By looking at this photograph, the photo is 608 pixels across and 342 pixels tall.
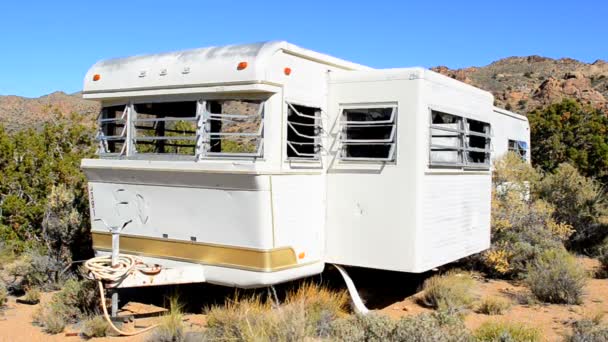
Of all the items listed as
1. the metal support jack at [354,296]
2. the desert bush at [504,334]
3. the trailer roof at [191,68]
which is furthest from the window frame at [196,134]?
the desert bush at [504,334]

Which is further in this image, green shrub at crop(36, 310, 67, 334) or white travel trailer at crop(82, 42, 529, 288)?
green shrub at crop(36, 310, 67, 334)

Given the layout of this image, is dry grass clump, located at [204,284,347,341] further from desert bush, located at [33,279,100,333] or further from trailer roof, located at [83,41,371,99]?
trailer roof, located at [83,41,371,99]

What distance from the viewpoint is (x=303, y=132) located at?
739 centimetres

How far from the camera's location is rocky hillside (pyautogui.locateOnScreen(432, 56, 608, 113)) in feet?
135

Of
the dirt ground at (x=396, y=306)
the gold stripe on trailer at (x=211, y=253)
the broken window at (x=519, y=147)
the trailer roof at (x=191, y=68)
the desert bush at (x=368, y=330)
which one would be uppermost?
the trailer roof at (x=191, y=68)

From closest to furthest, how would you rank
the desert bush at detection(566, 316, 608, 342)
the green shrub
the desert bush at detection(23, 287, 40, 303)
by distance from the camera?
the desert bush at detection(566, 316, 608, 342) → the green shrub → the desert bush at detection(23, 287, 40, 303)

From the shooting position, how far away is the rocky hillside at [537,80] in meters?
41.3

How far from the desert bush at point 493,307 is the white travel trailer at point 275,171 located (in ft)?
2.33

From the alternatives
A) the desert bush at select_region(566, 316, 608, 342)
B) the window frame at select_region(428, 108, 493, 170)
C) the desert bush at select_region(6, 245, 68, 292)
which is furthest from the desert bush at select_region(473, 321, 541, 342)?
the desert bush at select_region(6, 245, 68, 292)

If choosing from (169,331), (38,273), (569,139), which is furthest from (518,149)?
(169,331)

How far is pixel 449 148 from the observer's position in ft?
26.0

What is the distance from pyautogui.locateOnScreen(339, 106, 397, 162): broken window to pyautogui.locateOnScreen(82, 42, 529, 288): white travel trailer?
0.01m

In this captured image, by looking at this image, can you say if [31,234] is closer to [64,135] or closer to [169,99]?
[64,135]

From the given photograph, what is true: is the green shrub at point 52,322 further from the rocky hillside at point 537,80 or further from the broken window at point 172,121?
the rocky hillside at point 537,80
